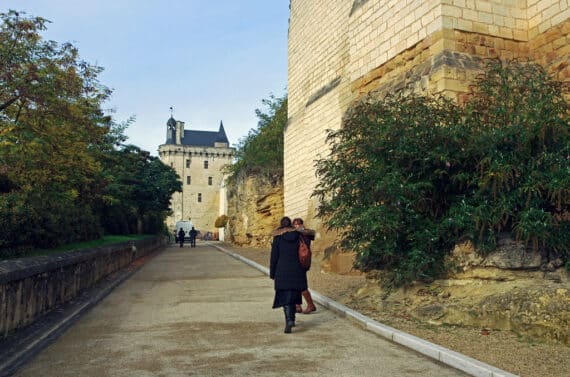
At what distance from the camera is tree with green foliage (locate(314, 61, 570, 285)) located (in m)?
7.57

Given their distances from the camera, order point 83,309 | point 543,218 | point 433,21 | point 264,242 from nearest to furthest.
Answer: point 543,218, point 83,309, point 433,21, point 264,242

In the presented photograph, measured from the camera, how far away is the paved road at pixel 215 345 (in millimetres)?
5301

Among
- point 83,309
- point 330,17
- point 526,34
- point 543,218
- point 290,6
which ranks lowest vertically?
point 83,309

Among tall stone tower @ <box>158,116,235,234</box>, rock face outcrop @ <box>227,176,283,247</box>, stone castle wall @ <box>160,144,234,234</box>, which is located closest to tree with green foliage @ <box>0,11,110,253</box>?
rock face outcrop @ <box>227,176,283,247</box>

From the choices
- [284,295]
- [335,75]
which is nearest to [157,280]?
[284,295]

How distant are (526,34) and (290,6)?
15003mm

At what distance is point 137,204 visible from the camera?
34750mm

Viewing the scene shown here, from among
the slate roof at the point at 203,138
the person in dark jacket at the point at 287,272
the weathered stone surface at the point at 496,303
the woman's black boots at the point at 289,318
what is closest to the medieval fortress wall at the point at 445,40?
the weathered stone surface at the point at 496,303

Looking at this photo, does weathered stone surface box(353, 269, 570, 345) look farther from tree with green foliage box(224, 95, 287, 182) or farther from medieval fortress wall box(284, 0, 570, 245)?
tree with green foliage box(224, 95, 287, 182)

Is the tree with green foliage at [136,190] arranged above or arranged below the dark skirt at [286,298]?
above

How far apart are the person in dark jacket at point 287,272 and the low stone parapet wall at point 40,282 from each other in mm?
3626

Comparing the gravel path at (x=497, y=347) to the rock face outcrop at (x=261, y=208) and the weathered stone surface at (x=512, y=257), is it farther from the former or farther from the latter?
the rock face outcrop at (x=261, y=208)

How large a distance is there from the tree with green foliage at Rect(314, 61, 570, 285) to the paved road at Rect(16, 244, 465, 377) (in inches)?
68.7

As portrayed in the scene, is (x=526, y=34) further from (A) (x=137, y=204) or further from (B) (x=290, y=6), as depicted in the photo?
(A) (x=137, y=204)
